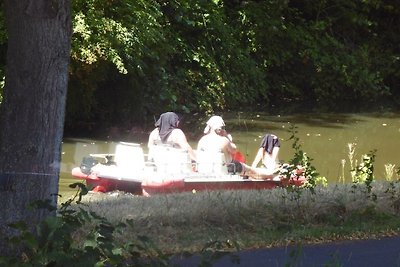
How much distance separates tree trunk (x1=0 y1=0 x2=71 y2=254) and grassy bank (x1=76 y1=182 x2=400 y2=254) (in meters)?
1.59

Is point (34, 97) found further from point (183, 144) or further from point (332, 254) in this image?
point (183, 144)

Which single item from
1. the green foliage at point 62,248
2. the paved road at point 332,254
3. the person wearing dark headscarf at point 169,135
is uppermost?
the person wearing dark headscarf at point 169,135

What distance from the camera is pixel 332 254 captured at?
7.05 metres

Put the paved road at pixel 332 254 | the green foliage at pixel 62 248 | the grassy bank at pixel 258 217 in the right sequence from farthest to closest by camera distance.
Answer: the grassy bank at pixel 258 217
the paved road at pixel 332 254
the green foliage at pixel 62 248

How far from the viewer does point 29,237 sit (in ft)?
14.4

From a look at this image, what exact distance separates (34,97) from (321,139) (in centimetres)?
1902

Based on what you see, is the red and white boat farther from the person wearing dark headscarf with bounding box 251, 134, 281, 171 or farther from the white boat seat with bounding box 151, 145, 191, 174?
the person wearing dark headscarf with bounding box 251, 134, 281, 171

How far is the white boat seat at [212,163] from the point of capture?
14984mm

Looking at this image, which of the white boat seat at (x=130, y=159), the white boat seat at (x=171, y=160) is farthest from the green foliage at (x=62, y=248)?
the white boat seat at (x=130, y=159)

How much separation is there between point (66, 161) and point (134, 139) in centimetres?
348

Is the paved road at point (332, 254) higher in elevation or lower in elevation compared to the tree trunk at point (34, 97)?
lower

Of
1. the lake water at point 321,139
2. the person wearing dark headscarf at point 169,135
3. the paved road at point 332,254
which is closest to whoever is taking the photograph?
the paved road at point 332,254

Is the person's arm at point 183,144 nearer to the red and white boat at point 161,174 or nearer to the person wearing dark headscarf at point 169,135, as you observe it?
the person wearing dark headscarf at point 169,135

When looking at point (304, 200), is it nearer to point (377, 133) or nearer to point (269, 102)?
point (377, 133)
